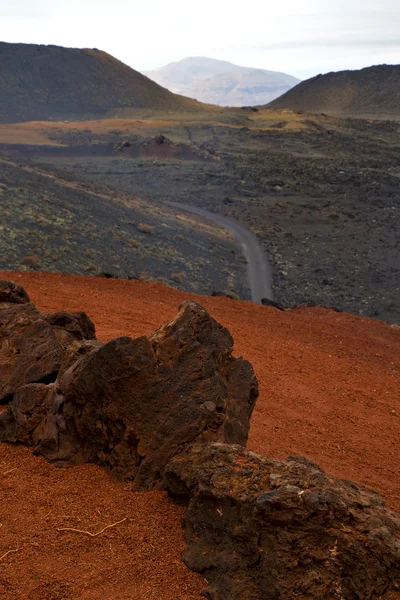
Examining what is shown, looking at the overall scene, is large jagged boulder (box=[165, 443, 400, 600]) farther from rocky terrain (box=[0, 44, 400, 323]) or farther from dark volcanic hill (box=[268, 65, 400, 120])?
dark volcanic hill (box=[268, 65, 400, 120])

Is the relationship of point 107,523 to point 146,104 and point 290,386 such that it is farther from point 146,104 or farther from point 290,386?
point 146,104

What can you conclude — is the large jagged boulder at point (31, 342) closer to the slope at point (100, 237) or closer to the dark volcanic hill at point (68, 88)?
the slope at point (100, 237)

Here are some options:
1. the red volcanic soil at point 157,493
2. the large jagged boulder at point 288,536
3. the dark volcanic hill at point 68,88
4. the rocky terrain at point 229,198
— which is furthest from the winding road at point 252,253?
the dark volcanic hill at point 68,88

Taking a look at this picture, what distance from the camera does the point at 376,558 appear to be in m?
4.20

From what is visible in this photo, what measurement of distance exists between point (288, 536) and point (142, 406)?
1.95 m

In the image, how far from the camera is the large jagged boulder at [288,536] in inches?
165

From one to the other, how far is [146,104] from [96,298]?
10166 centimetres

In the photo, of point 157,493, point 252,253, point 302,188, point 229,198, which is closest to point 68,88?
point 302,188

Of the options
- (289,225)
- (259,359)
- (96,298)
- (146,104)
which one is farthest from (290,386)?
(146,104)

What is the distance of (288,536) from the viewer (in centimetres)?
433

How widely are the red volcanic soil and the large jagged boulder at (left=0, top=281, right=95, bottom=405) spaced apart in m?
1.01

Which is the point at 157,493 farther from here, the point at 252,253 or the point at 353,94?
the point at 353,94

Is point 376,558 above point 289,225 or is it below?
above

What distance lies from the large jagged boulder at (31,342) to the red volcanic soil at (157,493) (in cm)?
101
